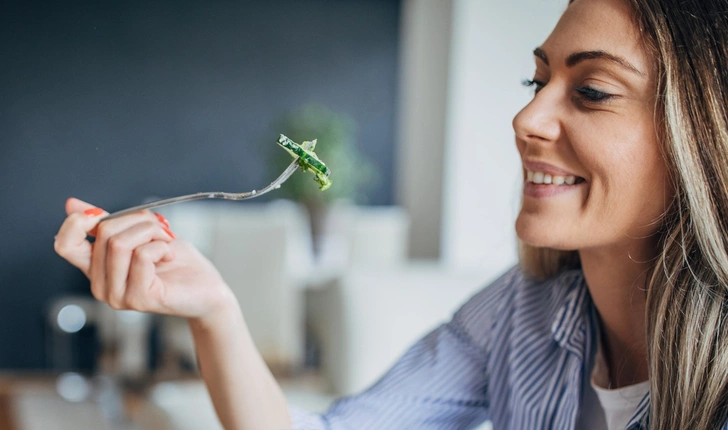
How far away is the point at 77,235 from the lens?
0.60 meters

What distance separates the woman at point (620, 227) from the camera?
2.24ft

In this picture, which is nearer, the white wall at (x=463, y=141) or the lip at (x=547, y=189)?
the lip at (x=547, y=189)

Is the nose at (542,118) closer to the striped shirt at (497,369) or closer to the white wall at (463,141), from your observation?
the striped shirt at (497,369)

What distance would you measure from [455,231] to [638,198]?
134 inches

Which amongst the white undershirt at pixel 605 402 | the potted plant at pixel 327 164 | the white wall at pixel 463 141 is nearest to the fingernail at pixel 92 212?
the white undershirt at pixel 605 402

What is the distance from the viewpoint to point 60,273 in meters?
3.72

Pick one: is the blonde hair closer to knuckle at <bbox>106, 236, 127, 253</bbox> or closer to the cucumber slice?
the cucumber slice

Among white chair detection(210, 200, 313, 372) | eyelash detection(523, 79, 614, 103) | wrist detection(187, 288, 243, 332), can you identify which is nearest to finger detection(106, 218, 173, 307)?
wrist detection(187, 288, 243, 332)

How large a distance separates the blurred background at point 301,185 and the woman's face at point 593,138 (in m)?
0.28

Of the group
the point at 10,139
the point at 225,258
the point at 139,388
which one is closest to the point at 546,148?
the point at 10,139

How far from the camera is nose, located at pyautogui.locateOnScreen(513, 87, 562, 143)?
Result: 73 cm

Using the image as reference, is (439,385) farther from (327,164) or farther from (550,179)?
(327,164)

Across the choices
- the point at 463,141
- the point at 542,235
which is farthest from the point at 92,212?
the point at 463,141

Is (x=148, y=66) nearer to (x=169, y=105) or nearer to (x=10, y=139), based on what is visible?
(x=169, y=105)
